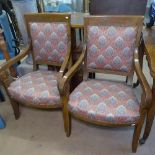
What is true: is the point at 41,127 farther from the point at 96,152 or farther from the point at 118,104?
the point at 118,104

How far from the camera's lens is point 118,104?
124cm

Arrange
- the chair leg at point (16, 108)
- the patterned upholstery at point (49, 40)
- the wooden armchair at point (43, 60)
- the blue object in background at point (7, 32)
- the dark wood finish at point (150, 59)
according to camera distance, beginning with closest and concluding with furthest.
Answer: the dark wood finish at point (150, 59), the wooden armchair at point (43, 60), the patterned upholstery at point (49, 40), the chair leg at point (16, 108), the blue object in background at point (7, 32)

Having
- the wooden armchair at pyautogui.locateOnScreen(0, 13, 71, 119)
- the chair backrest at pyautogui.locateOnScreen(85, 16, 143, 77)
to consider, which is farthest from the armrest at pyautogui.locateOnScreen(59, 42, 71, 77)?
the chair backrest at pyautogui.locateOnScreen(85, 16, 143, 77)

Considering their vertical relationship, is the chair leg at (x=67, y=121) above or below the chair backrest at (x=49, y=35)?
below

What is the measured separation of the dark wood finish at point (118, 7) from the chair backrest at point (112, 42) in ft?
2.12

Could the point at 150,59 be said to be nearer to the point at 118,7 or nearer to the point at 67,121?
the point at 67,121

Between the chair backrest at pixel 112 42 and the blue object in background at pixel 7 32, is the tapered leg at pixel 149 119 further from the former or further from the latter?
the blue object in background at pixel 7 32

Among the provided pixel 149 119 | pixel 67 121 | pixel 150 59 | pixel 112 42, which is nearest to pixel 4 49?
pixel 67 121

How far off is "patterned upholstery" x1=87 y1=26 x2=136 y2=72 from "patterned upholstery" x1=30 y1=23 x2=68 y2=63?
0.80ft

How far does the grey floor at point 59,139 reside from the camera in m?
1.45

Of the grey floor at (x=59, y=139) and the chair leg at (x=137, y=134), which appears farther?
the grey floor at (x=59, y=139)

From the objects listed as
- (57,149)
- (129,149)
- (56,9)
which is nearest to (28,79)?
(57,149)

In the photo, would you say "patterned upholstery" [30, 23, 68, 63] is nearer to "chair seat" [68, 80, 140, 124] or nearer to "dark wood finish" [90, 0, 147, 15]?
"chair seat" [68, 80, 140, 124]

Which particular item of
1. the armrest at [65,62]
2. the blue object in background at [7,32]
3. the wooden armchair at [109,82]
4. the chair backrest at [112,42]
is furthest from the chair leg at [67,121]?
the blue object in background at [7,32]
